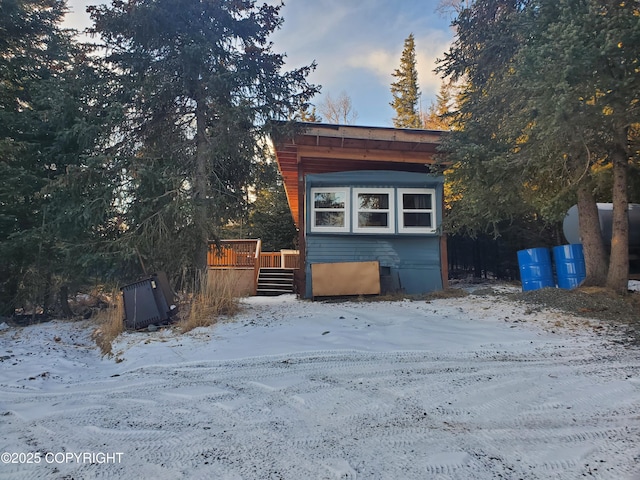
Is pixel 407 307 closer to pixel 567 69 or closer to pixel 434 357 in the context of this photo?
pixel 434 357

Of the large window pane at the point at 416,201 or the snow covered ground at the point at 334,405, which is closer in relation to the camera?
the snow covered ground at the point at 334,405

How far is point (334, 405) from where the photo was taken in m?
2.69

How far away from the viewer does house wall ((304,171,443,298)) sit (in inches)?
361

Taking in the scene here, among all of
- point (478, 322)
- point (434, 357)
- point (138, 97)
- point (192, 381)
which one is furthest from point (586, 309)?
point (138, 97)

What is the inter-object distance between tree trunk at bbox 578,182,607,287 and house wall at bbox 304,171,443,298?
3.06 meters

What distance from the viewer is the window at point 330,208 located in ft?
30.3

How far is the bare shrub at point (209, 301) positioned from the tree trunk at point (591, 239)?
608 centimetres

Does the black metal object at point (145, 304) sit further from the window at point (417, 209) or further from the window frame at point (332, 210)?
the window at point (417, 209)

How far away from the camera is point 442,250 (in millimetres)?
9375

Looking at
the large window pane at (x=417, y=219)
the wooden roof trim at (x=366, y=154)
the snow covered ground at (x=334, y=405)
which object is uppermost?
the wooden roof trim at (x=366, y=154)

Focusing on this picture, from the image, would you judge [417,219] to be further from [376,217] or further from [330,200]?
[330,200]

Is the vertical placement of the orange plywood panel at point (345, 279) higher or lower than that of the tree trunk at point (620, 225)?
lower

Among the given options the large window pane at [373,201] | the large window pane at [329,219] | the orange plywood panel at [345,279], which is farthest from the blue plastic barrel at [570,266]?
the large window pane at [329,219]

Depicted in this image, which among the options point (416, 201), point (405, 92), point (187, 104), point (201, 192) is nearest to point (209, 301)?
point (201, 192)
